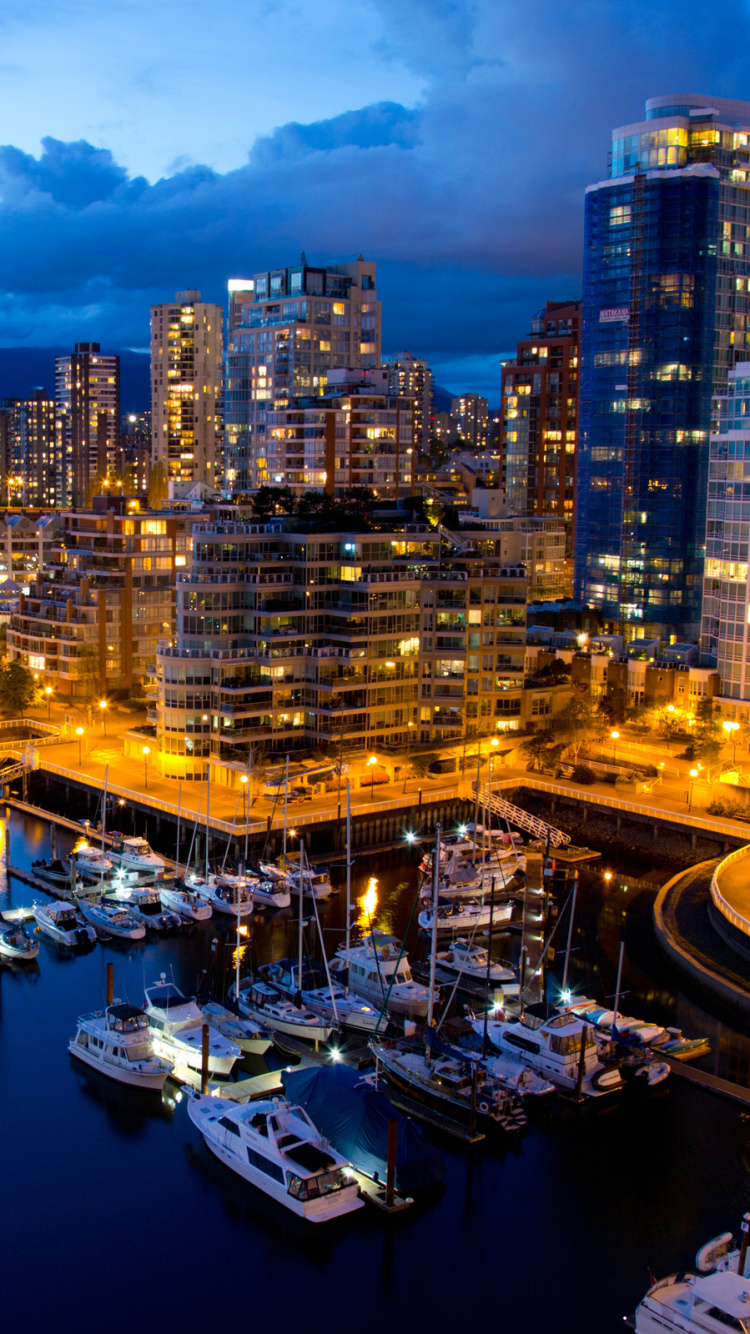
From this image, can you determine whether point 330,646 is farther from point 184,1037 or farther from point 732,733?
point 184,1037

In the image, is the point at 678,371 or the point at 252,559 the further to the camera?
the point at 678,371

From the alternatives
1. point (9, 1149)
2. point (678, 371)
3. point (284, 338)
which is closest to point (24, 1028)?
point (9, 1149)

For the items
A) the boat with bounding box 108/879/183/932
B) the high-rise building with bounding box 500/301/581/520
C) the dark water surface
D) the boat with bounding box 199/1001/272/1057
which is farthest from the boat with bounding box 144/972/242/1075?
the high-rise building with bounding box 500/301/581/520

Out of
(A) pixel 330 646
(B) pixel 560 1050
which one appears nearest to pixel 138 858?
(A) pixel 330 646

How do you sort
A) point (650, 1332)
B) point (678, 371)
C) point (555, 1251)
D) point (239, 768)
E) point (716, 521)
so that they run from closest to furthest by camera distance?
1. point (650, 1332)
2. point (555, 1251)
3. point (239, 768)
4. point (716, 521)
5. point (678, 371)

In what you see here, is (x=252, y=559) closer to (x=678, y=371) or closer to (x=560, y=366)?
(x=678, y=371)

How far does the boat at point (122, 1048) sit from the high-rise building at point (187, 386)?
470ft

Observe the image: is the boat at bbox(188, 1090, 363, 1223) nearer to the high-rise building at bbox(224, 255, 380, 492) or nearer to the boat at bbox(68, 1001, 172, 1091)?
the boat at bbox(68, 1001, 172, 1091)

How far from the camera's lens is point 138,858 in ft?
185

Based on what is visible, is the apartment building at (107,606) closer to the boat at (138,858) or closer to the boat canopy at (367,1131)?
the boat at (138,858)

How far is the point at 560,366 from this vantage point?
13738 cm

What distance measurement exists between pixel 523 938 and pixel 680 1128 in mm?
15112

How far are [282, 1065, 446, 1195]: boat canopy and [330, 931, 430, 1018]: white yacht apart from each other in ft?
24.0

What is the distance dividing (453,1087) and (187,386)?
15398 centimetres
